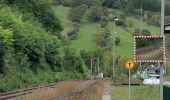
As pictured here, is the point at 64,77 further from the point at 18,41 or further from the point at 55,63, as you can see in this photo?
the point at 18,41

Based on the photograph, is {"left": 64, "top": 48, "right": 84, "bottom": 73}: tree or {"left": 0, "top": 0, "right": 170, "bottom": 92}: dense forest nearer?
{"left": 0, "top": 0, "right": 170, "bottom": 92}: dense forest

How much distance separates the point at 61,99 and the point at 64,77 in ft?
184

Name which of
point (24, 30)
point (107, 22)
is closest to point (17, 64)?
point (24, 30)

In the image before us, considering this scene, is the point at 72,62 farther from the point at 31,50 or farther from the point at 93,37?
the point at 93,37

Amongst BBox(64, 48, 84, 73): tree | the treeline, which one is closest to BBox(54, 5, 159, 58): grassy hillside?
BBox(64, 48, 84, 73): tree

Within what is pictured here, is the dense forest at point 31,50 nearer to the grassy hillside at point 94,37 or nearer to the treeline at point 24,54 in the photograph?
the treeline at point 24,54

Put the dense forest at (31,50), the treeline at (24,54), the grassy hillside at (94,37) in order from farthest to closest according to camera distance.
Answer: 1. the grassy hillside at (94,37)
2. the dense forest at (31,50)
3. the treeline at (24,54)

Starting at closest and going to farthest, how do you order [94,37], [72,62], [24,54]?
[24,54], [72,62], [94,37]

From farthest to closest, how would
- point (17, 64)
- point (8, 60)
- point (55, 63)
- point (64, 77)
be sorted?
point (64, 77) < point (55, 63) < point (17, 64) < point (8, 60)

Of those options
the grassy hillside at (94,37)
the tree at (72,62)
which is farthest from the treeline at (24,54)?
the grassy hillside at (94,37)

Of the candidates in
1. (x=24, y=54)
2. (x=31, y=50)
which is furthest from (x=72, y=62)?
(x=24, y=54)

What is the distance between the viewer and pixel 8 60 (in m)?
53.6

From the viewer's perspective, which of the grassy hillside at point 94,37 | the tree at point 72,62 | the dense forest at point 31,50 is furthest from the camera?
the grassy hillside at point 94,37

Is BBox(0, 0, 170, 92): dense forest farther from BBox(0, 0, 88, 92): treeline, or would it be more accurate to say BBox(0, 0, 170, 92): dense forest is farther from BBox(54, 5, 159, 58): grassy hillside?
BBox(54, 5, 159, 58): grassy hillside
